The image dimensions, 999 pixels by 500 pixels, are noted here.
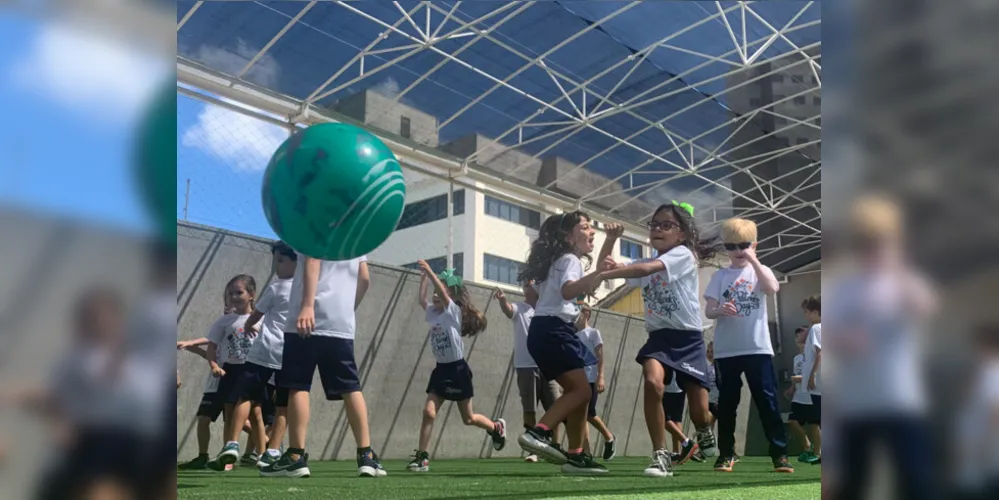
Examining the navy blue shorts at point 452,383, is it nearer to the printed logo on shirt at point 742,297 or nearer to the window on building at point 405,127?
the printed logo on shirt at point 742,297

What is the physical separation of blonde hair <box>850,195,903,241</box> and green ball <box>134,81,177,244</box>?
0.88 meters

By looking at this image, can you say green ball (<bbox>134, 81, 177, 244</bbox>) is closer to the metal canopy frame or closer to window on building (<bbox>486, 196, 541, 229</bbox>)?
the metal canopy frame

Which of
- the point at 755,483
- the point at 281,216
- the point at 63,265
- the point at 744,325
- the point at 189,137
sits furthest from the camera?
the point at 189,137

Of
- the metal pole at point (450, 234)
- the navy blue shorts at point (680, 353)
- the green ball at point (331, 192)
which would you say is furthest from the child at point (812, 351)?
the metal pole at point (450, 234)

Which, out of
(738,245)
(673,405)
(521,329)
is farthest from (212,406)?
(673,405)

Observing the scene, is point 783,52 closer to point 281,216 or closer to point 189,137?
point 189,137

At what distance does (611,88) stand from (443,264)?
439cm

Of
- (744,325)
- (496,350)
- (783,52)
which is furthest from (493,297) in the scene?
(783,52)

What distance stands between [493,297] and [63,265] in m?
9.49

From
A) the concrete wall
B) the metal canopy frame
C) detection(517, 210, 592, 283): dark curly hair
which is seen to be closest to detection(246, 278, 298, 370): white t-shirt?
the concrete wall

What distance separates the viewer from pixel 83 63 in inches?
43.7

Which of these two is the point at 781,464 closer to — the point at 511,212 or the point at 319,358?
the point at 319,358

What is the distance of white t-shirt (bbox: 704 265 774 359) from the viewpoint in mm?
4805

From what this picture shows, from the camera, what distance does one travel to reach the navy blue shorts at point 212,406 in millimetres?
5375
